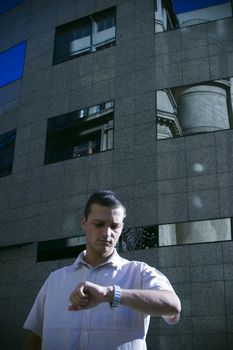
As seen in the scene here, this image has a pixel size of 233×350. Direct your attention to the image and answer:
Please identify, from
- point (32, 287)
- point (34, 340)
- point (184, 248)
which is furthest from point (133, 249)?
point (34, 340)

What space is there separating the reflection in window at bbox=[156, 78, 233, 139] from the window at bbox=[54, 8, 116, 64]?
272cm

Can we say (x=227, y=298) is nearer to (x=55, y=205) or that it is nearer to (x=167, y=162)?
(x=167, y=162)

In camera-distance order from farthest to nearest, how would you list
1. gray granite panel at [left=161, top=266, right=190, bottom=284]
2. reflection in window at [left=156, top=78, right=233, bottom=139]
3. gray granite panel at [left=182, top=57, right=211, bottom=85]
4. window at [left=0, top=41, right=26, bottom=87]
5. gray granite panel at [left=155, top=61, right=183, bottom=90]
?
window at [left=0, top=41, right=26, bottom=87], gray granite panel at [left=155, top=61, right=183, bottom=90], gray granite panel at [left=182, top=57, right=211, bottom=85], reflection in window at [left=156, top=78, right=233, bottom=139], gray granite panel at [left=161, top=266, right=190, bottom=284]

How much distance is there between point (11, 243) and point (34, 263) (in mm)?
987

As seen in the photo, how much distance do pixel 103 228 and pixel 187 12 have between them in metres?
11.3

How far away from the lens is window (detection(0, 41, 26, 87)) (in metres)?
14.7

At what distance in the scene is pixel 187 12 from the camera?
12.2 meters

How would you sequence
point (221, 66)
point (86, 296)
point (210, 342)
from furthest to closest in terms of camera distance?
point (221, 66)
point (210, 342)
point (86, 296)

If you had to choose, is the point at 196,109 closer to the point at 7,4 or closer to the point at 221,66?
the point at 221,66

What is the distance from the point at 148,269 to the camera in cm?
195

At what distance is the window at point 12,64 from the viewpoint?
14664mm

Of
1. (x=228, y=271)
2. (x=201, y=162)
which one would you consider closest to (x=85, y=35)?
(x=201, y=162)

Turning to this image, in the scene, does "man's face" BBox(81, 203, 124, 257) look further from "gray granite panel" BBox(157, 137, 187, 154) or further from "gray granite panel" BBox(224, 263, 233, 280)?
"gray granite panel" BBox(157, 137, 187, 154)

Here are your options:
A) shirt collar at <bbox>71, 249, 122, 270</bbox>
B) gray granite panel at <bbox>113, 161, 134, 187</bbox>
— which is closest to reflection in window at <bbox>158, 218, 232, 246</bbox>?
gray granite panel at <bbox>113, 161, 134, 187</bbox>
